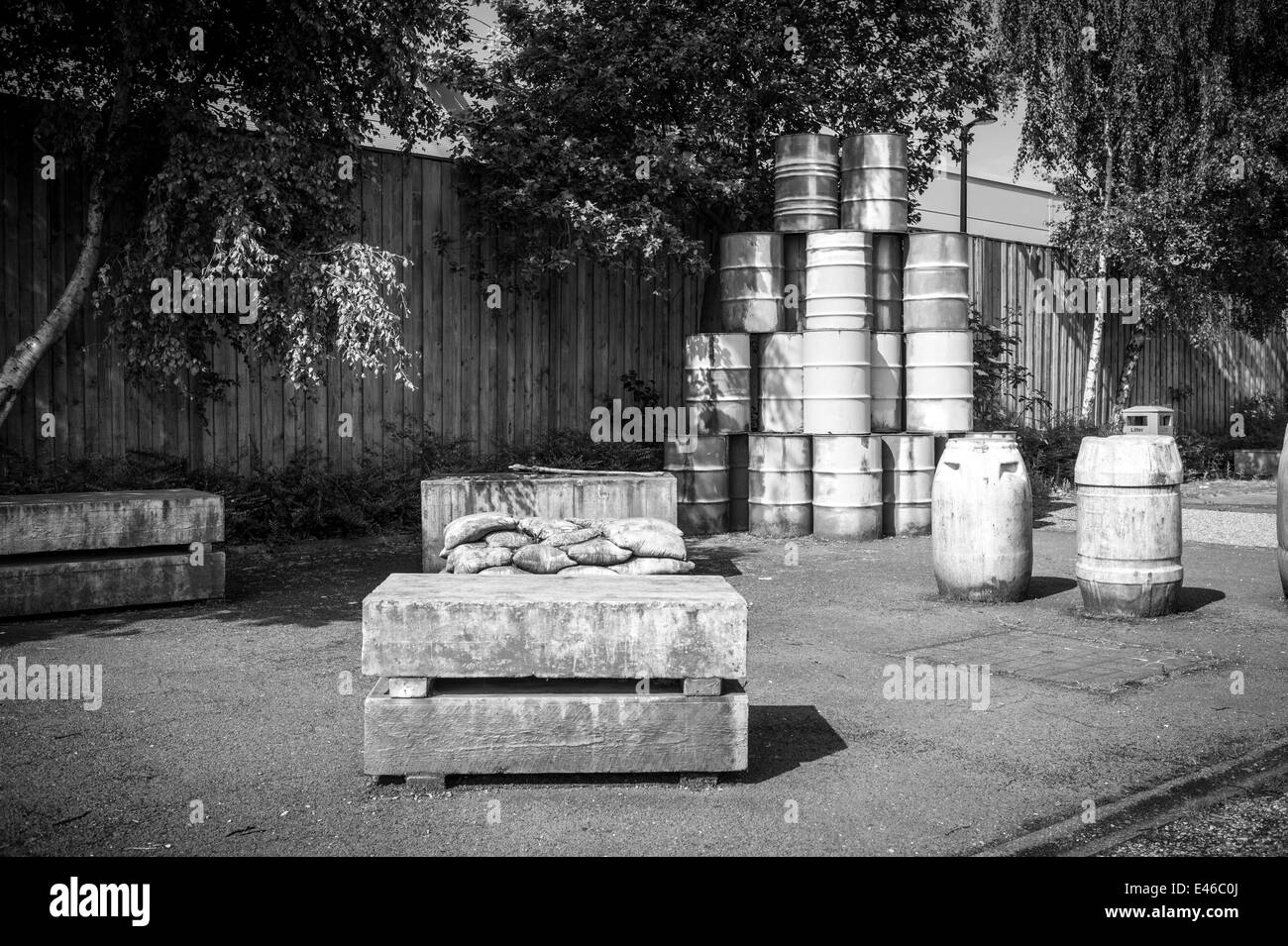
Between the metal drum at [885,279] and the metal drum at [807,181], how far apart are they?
A: 56cm

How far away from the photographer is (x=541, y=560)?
787cm

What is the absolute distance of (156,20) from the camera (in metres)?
8.38

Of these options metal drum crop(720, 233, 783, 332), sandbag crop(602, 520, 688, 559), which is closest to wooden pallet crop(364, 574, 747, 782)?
sandbag crop(602, 520, 688, 559)

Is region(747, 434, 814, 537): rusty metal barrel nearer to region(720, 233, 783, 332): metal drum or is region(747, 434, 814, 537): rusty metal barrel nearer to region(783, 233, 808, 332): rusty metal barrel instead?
region(720, 233, 783, 332): metal drum

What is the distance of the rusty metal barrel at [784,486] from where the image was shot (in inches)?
452

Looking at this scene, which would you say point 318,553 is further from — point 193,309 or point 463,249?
point 463,249

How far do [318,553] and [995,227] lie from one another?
18.0 meters

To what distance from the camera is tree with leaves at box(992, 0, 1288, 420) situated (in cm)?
1659

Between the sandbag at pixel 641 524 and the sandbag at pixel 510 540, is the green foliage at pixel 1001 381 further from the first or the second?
the sandbag at pixel 510 540

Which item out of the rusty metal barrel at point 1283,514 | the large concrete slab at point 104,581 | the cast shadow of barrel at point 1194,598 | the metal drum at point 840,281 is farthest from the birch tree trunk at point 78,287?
the rusty metal barrel at point 1283,514

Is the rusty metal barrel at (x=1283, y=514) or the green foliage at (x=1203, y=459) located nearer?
the rusty metal barrel at (x=1283, y=514)

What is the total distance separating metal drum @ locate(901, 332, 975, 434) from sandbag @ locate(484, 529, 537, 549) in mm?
5064
